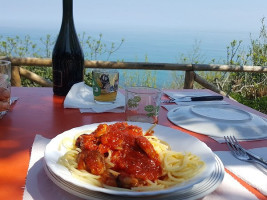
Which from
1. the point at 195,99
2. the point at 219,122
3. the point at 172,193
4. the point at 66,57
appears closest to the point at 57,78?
the point at 66,57

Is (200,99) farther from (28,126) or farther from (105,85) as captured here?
(28,126)

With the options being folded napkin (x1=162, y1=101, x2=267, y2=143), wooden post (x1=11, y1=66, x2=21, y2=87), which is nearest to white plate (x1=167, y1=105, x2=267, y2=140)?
folded napkin (x1=162, y1=101, x2=267, y2=143)

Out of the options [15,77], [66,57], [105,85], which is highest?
[66,57]

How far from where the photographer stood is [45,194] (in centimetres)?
60

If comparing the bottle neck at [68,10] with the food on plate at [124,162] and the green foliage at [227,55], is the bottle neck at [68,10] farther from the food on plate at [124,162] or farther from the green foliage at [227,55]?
the green foliage at [227,55]

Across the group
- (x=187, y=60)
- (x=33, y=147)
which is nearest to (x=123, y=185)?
(x=33, y=147)

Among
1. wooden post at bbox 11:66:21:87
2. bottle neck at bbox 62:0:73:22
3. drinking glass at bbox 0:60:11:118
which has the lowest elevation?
wooden post at bbox 11:66:21:87

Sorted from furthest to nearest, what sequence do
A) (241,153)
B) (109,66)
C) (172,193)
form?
(109,66), (241,153), (172,193)

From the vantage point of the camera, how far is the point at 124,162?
0.69 meters

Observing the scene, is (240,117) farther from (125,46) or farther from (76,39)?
(125,46)

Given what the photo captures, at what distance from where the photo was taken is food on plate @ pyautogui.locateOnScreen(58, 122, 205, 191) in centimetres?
62

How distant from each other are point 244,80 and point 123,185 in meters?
5.24

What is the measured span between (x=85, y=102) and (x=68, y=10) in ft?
1.52

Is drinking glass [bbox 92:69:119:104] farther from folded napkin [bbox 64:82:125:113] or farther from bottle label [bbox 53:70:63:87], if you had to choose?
bottle label [bbox 53:70:63:87]
